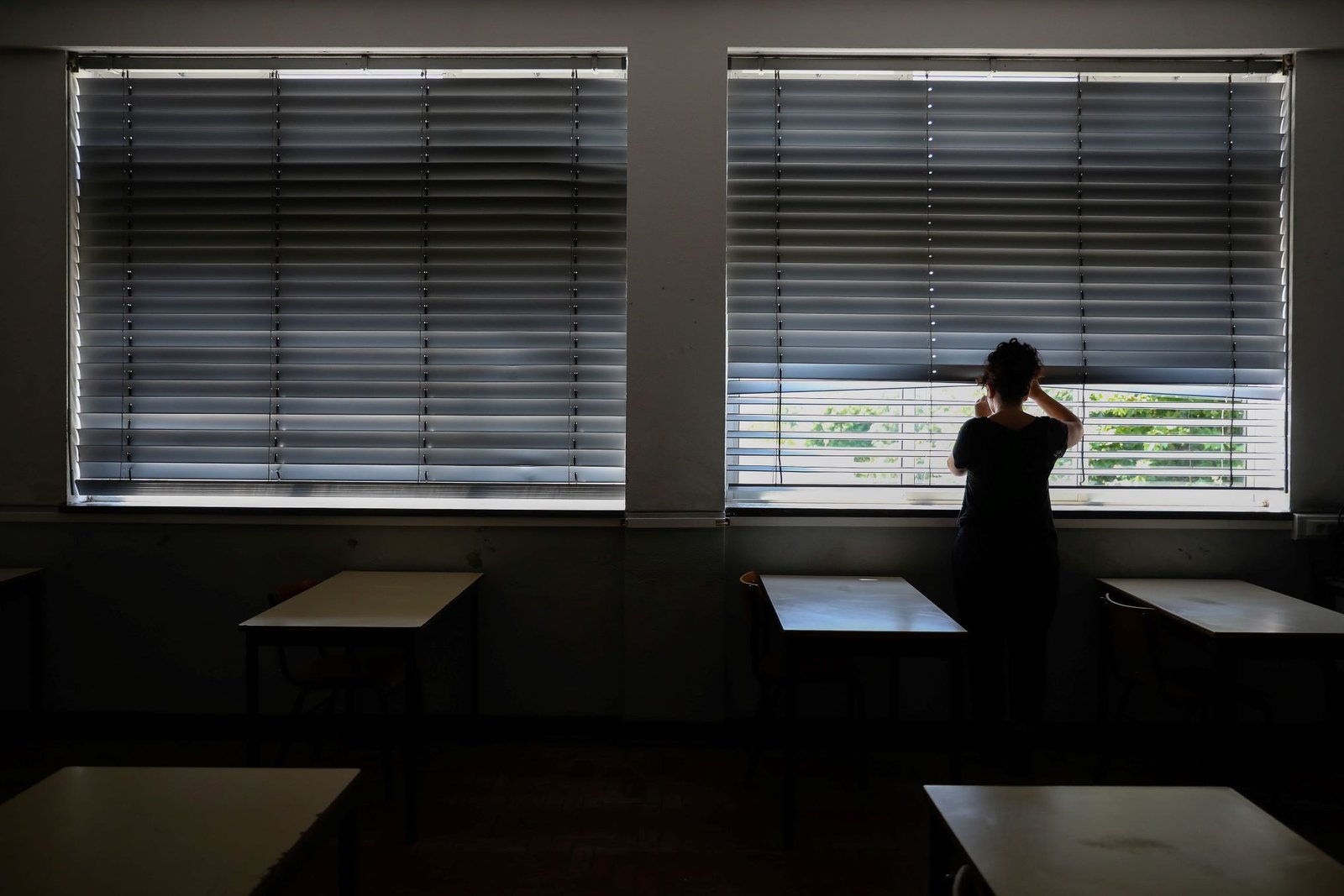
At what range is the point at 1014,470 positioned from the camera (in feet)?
10.3

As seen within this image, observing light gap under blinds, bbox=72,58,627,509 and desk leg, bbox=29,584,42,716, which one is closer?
desk leg, bbox=29,584,42,716

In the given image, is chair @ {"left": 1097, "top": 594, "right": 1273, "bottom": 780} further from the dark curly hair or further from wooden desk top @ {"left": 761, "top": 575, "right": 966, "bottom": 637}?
the dark curly hair

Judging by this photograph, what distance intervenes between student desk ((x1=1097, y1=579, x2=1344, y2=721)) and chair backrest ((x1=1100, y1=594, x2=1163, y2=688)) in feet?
0.48

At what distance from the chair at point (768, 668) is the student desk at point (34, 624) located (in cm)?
342

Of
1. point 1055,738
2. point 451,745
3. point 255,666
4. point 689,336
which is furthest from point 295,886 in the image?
point 1055,738

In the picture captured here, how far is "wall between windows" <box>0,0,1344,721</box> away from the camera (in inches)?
141

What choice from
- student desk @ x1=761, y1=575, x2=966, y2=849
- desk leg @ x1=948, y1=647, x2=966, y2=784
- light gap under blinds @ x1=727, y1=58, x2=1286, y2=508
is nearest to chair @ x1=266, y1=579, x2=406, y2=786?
student desk @ x1=761, y1=575, x2=966, y2=849

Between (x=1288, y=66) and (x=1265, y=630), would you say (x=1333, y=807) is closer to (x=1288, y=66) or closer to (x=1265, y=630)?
(x=1265, y=630)

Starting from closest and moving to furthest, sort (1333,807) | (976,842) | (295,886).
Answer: (976,842)
(295,886)
(1333,807)

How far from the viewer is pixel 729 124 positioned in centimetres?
372

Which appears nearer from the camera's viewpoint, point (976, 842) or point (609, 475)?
point (976, 842)

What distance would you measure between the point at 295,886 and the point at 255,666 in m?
0.76

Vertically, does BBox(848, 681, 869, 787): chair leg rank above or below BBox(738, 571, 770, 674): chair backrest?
below

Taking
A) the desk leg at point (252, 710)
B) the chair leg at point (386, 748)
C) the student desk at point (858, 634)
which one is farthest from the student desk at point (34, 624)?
the student desk at point (858, 634)
